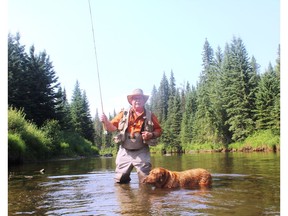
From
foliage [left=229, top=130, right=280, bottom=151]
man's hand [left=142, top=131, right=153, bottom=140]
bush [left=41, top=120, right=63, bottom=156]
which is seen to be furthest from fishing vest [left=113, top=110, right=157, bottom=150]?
foliage [left=229, top=130, right=280, bottom=151]

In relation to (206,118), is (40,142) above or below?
below

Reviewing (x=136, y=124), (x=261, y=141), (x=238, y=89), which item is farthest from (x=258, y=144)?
(x=136, y=124)

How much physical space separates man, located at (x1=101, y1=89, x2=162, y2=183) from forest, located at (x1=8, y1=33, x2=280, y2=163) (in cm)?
1103

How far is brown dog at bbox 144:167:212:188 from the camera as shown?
6.48 meters

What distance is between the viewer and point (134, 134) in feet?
24.6

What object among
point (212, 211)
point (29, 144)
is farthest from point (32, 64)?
point (212, 211)

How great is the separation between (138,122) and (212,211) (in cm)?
349

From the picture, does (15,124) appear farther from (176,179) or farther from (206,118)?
(206,118)

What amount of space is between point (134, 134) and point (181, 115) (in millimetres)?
60368

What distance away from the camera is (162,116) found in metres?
92.1

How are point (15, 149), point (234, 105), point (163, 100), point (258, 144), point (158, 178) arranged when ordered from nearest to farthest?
1. point (158, 178)
2. point (15, 149)
3. point (258, 144)
4. point (234, 105)
5. point (163, 100)

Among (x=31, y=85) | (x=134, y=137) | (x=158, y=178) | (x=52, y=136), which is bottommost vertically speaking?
(x=158, y=178)

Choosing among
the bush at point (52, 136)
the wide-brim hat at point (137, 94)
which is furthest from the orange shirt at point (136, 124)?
the bush at point (52, 136)

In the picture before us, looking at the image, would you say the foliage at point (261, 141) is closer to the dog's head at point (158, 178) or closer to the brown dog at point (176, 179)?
the brown dog at point (176, 179)
